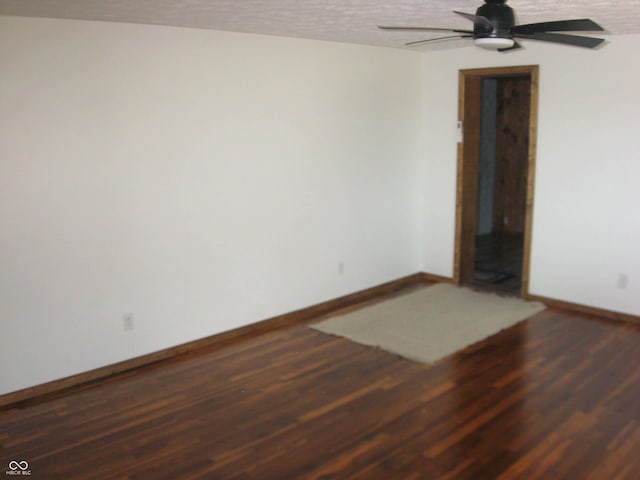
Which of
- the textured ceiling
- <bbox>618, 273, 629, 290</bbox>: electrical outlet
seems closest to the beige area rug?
<bbox>618, 273, 629, 290</bbox>: electrical outlet

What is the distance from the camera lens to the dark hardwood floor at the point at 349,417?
2.89 metres

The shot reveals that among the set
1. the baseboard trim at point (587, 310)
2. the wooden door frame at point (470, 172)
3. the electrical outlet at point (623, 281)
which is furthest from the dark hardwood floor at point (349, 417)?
the wooden door frame at point (470, 172)

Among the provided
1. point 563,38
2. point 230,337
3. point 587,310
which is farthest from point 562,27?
point 230,337

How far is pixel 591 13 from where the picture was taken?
11.9 ft

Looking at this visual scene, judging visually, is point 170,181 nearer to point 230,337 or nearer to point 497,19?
point 230,337

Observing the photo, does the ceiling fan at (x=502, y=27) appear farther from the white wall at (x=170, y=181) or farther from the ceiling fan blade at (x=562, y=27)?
the white wall at (x=170, y=181)

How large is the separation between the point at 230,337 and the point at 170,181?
135cm

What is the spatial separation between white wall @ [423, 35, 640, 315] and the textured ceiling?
2.08 feet

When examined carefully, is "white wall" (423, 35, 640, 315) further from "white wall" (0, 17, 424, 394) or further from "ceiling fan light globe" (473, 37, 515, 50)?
"ceiling fan light globe" (473, 37, 515, 50)

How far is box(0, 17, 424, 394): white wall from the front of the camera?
355cm

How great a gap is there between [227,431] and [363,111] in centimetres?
327

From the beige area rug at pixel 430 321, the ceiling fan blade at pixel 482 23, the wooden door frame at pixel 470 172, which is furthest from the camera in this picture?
the wooden door frame at pixel 470 172

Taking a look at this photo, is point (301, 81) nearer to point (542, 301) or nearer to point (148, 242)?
point (148, 242)

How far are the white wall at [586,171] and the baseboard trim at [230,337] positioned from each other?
1.36 m
